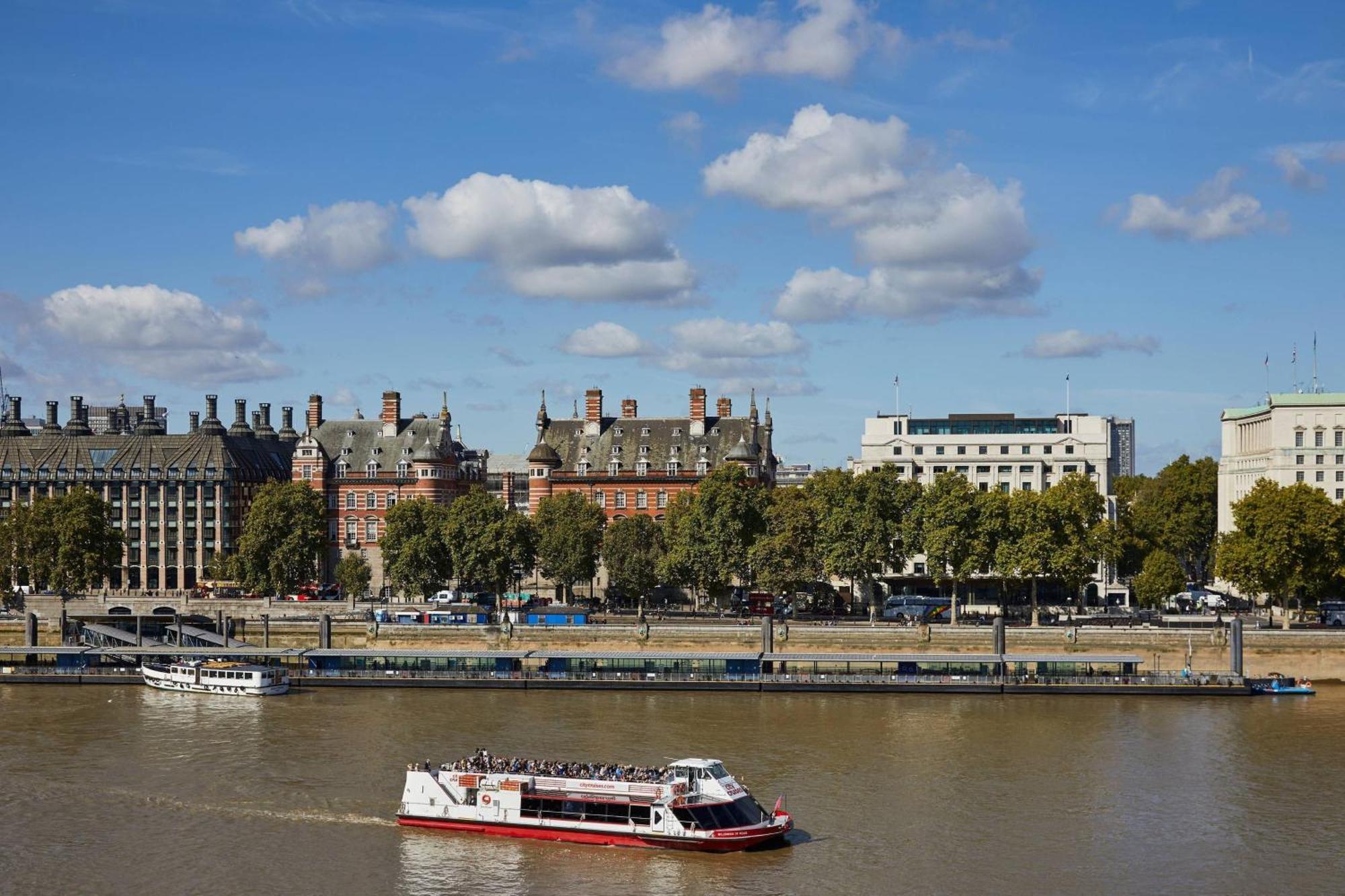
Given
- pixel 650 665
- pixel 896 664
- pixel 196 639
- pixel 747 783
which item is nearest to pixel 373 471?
pixel 196 639

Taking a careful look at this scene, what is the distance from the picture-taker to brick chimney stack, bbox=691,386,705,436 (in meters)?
155

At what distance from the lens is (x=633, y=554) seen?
436ft

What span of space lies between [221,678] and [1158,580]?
2953 inches

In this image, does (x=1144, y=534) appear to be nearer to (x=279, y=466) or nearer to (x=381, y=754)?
(x=279, y=466)

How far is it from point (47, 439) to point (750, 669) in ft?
322

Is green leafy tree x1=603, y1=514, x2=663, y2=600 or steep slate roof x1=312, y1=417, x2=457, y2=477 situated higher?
steep slate roof x1=312, y1=417, x2=457, y2=477

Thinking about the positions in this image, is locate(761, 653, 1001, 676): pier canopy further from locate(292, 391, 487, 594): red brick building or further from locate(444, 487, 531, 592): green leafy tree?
locate(292, 391, 487, 594): red brick building

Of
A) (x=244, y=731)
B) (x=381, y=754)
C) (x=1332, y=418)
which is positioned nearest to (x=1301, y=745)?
(x=381, y=754)

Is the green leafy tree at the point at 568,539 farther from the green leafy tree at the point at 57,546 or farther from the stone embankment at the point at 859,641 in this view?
the green leafy tree at the point at 57,546

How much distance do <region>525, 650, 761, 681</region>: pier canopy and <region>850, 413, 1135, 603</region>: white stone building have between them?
52.6 metres

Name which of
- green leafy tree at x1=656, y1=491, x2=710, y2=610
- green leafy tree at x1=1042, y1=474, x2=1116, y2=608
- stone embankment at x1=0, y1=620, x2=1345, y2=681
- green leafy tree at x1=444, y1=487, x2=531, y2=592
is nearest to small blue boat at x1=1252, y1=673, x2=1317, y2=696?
stone embankment at x1=0, y1=620, x2=1345, y2=681

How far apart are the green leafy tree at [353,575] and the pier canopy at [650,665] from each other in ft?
109

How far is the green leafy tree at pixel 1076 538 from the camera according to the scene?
121312 mm

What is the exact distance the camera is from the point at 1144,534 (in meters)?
163
